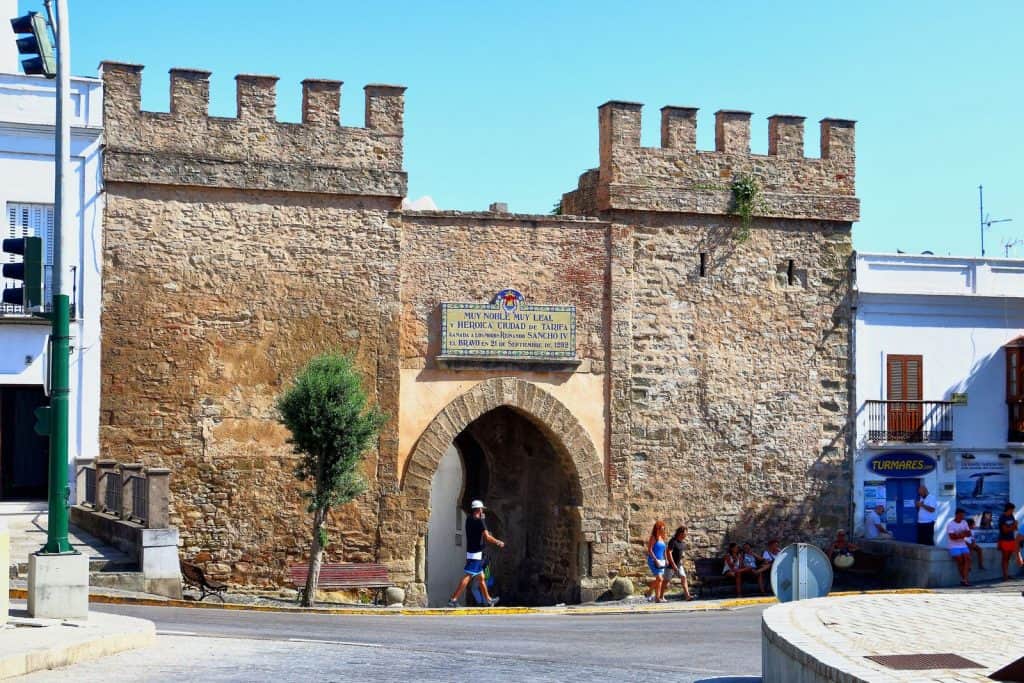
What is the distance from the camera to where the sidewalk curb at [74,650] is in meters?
11.3

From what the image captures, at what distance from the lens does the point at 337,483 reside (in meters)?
21.3

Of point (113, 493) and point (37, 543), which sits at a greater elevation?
point (113, 493)

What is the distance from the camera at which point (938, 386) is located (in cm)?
2764

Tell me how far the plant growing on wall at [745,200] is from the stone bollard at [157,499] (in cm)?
1150

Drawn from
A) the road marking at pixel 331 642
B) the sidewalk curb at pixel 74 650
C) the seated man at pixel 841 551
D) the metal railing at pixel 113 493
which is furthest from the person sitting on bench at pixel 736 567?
the sidewalk curb at pixel 74 650

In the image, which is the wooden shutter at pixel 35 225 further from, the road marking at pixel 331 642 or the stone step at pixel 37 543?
the road marking at pixel 331 642

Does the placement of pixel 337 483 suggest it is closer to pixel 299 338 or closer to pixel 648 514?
pixel 299 338

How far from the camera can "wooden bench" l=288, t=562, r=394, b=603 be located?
2295cm

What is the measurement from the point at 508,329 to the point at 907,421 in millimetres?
7832

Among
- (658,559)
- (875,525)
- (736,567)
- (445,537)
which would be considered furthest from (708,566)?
(445,537)

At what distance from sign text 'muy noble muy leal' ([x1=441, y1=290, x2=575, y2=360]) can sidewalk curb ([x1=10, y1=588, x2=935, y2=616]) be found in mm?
4395

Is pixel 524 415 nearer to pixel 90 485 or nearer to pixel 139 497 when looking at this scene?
pixel 90 485

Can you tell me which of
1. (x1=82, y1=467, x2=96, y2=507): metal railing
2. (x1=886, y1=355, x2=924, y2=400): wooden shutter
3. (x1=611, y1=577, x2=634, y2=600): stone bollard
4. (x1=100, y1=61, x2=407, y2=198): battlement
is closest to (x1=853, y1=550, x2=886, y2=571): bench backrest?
(x1=886, y1=355, x2=924, y2=400): wooden shutter

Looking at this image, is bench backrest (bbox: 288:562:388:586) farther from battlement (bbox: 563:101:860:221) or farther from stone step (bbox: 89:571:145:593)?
battlement (bbox: 563:101:860:221)
